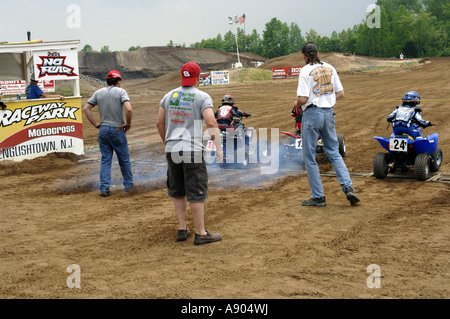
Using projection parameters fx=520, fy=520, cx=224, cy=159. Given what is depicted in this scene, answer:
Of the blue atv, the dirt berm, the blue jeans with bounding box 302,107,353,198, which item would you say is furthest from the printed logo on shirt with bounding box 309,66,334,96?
the dirt berm

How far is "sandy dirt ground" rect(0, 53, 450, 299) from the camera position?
4.60m

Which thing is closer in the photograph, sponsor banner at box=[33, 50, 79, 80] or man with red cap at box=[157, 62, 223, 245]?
man with red cap at box=[157, 62, 223, 245]

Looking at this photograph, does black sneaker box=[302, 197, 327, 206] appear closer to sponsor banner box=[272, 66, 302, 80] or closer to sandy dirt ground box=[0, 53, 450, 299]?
sandy dirt ground box=[0, 53, 450, 299]

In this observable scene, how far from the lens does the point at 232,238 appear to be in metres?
6.16

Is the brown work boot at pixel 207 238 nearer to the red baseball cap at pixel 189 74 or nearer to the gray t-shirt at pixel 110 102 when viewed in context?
the red baseball cap at pixel 189 74

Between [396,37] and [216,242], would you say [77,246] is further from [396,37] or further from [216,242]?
[396,37]

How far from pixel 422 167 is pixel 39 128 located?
8706mm

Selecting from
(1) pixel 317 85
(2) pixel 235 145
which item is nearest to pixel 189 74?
(1) pixel 317 85

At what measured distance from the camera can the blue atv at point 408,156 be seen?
920 cm

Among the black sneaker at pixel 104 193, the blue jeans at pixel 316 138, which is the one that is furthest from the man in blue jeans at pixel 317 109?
the black sneaker at pixel 104 193

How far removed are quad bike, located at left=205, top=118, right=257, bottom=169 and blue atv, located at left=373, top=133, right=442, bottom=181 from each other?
9.97 feet

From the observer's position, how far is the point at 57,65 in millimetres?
12938

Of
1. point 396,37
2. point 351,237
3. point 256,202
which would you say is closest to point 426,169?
point 256,202

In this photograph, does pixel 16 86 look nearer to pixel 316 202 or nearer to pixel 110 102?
pixel 110 102
